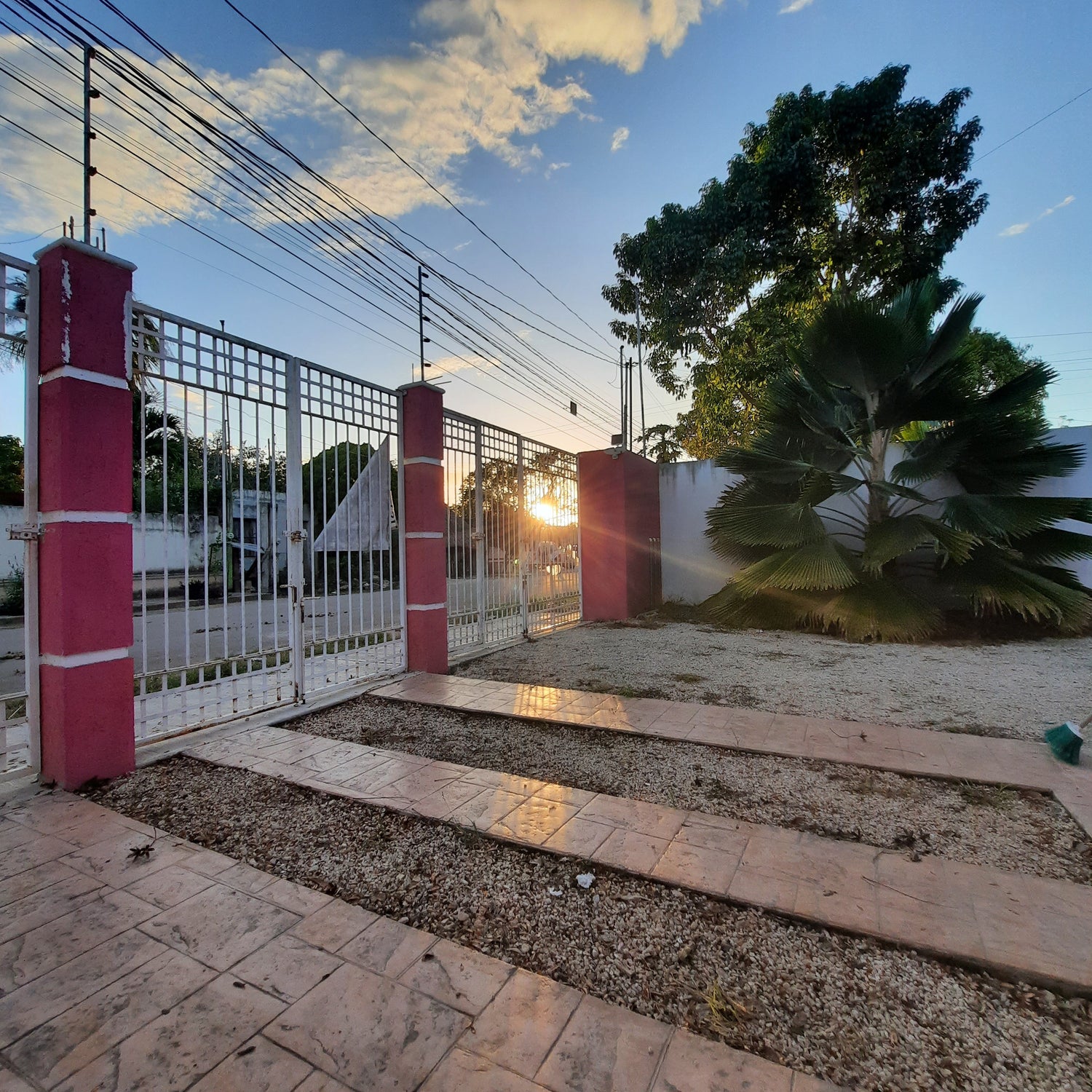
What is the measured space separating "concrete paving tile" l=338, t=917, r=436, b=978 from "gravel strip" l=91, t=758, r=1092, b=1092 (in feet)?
0.21

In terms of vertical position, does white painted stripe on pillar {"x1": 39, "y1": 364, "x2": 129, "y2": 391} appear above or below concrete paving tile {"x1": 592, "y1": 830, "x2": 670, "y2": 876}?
above

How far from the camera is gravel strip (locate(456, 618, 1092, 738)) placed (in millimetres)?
4177

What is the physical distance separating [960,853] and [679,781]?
1200 mm

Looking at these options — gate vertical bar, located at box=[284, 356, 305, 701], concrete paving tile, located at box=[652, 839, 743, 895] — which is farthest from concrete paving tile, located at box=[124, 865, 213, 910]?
gate vertical bar, located at box=[284, 356, 305, 701]

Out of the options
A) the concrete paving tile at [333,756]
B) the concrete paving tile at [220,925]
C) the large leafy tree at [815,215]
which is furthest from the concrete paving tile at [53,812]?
the large leafy tree at [815,215]

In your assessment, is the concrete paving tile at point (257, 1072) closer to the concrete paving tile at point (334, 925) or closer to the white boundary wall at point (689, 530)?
the concrete paving tile at point (334, 925)

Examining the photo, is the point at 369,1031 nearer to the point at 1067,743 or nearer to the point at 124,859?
the point at 124,859

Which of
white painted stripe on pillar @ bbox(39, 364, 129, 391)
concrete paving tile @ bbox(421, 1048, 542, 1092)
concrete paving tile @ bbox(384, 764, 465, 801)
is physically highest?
white painted stripe on pillar @ bbox(39, 364, 129, 391)

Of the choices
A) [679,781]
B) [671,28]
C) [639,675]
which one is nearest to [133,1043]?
[679,781]

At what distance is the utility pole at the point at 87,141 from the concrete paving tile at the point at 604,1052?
657cm

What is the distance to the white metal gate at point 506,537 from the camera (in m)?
6.40

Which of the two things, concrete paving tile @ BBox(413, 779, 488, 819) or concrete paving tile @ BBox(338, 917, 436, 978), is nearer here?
concrete paving tile @ BBox(338, 917, 436, 978)

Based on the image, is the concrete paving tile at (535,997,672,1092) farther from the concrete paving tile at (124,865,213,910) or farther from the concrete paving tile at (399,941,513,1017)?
the concrete paving tile at (124,865,213,910)

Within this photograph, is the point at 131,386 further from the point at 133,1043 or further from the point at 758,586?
Answer: the point at 758,586
